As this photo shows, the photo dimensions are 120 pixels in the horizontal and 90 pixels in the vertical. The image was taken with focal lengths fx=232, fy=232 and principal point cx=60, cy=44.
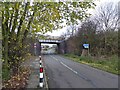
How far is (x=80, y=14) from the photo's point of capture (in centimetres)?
1573

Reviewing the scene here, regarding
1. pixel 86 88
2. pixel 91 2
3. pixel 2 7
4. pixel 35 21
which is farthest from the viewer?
pixel 35 21

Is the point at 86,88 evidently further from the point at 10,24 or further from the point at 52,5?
the point at 10,24

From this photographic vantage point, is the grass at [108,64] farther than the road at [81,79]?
Yes

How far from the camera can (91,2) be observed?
47.4 feet

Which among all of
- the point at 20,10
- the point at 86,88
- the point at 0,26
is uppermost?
the point at 20,10

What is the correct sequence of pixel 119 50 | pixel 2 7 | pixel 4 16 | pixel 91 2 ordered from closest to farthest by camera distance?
pixel 2 7
pixel 4 16
pixel 91 2
pixel 119 50

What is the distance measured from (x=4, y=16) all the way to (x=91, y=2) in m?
5.38

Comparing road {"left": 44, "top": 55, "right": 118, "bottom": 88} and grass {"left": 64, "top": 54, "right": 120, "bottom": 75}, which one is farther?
grass {"left": 64, "top": 54, "right": 120, "bottom": 75}

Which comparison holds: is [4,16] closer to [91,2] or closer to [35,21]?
[35,21]

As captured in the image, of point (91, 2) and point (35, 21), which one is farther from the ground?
point (91, 2)

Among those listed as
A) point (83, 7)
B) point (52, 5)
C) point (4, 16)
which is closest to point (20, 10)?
point (4, 16)

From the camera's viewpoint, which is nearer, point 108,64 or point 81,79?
point 81,79

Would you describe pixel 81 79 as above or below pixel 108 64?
below

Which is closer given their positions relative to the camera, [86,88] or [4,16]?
[86,88]
